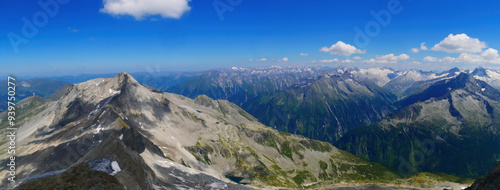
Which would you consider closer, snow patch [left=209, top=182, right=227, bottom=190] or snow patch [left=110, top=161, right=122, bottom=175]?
snow patch [left=110, top=161, right=122, bottom=175]

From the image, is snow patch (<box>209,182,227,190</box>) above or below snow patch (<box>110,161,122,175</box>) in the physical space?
below

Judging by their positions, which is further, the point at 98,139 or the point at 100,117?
the point at 100,117

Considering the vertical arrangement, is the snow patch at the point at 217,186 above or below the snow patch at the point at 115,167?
below

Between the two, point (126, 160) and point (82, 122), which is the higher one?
point (126, 160)

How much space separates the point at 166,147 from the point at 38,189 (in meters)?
162

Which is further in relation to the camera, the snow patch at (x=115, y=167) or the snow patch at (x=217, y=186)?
the snow patch at (x=217, y=186)

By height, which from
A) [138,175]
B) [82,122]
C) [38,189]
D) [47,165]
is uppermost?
[38,189]

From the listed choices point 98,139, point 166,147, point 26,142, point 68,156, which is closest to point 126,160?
point 68,156

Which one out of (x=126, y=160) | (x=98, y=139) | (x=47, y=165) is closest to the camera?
(x=126, y=160)

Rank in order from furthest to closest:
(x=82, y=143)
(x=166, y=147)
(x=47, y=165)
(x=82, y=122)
A: 1. (x=166, y=147)
2. (x=82, y=122)
3. (x=82, y=143)
4. (x=47, y=165)

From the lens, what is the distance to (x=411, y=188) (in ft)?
400

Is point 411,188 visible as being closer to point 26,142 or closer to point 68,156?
point 68,156

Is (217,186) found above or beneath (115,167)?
beneath

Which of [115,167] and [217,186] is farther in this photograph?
[217,186]
